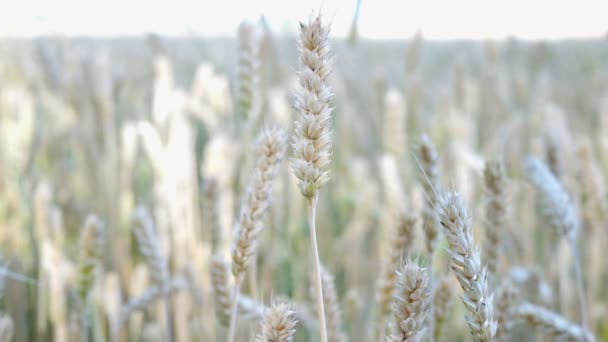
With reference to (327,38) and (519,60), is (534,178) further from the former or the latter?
(519,60)

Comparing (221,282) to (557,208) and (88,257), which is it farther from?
(557,208)

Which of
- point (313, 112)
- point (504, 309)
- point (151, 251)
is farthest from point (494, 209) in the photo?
point (151, 251)

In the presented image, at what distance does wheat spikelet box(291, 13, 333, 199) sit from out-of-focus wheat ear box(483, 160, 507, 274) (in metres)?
0.35

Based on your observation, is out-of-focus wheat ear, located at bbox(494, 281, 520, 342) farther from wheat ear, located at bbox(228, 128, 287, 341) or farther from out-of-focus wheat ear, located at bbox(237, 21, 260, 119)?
out-of-focus wheat ear, located at bbox(237, 21, 260, 119)

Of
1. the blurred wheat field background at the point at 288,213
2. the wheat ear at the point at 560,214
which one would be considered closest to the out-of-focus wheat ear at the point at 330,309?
the blurred wheat field background at the point at 288,213

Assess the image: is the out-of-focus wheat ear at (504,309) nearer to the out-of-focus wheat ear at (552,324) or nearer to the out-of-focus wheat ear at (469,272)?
the out-of-focus wheat ear at (552,324)

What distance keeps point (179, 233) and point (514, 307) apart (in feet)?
2.64

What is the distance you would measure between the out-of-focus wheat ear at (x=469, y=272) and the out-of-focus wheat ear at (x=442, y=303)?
0.81 feet

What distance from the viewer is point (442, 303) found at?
2.34ft

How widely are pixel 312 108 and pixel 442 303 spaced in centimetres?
36

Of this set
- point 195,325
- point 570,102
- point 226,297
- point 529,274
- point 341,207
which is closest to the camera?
point 226,297

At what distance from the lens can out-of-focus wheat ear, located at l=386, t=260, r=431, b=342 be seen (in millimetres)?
454

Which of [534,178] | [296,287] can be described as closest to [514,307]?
[534,178]

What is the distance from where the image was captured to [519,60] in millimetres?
4910
